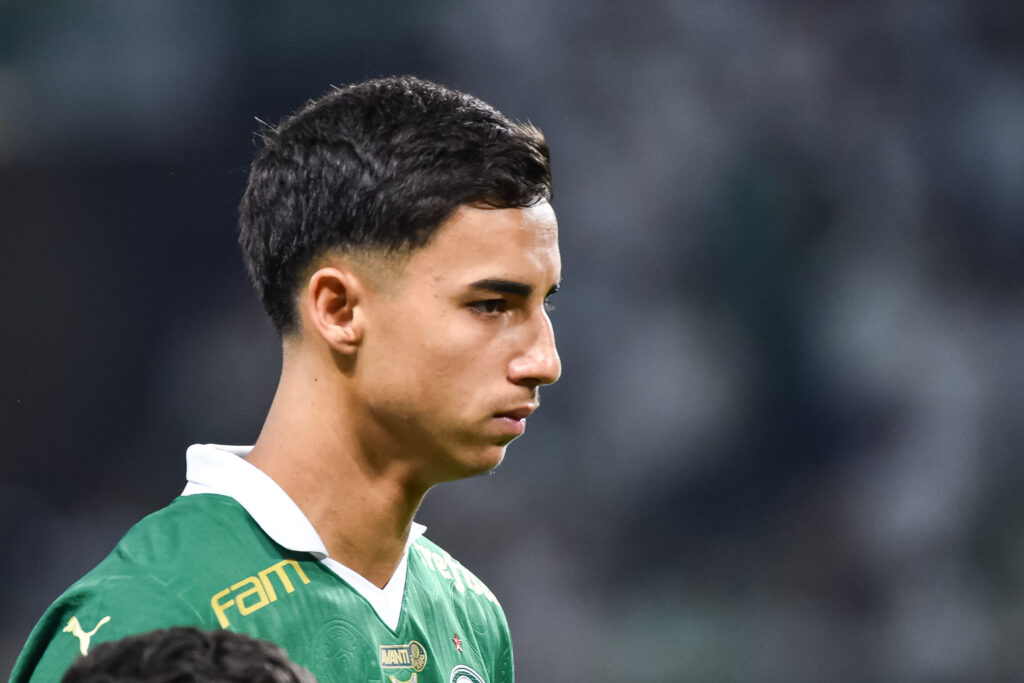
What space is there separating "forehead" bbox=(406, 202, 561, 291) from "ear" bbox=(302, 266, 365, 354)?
9cm

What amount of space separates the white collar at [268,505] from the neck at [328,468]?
0.06 feet

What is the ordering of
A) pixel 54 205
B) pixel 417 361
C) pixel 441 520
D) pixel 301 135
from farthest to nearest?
pixel 441 520 < pixel 54 205 < pixel 301 135 < pixel 417 361

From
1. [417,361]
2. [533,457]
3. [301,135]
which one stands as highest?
[533,457]

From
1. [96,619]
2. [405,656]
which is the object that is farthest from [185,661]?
[405,656]

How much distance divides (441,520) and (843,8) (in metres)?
2.37

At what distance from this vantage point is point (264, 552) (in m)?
1.61

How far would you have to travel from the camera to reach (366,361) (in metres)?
1.64

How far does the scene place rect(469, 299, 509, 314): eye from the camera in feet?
5.30

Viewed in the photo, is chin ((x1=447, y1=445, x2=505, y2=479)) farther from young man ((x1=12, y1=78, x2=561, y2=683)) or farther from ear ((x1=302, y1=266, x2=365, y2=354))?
ear ((x1=302, y1=266, x2=365, y2=354))

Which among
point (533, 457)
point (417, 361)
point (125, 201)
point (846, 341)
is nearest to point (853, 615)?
point (846, 341)

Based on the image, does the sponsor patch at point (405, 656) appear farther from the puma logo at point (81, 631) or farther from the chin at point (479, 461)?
the puma logo at point (81, 631)

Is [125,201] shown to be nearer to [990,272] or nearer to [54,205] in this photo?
[54,205]

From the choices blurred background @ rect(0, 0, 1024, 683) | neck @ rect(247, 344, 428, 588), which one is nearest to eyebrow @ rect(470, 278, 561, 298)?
neck @ rect(247, 344, 428, 588)

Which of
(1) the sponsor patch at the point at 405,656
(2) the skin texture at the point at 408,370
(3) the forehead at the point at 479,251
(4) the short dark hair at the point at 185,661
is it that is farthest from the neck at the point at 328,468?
(4) the short dark hair at the point at 185,661
